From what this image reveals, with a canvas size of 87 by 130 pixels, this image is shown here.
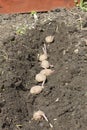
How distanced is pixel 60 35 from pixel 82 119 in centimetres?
87

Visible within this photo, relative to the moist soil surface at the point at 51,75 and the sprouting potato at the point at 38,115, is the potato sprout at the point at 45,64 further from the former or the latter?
the sprouting potato at the point at 38,115

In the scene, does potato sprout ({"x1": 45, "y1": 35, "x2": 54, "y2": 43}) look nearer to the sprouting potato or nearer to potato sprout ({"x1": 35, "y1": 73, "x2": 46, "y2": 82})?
potato sprout ({"x1": 35, "y1": 73, "x2": 46, "y2": 82})

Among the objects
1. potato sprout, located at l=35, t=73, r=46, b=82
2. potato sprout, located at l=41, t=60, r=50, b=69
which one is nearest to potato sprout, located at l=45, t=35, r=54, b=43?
potato sprout, located at l=41, t=60, r=50, b=69

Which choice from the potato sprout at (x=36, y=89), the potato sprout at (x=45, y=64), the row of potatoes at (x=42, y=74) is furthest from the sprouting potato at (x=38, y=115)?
the potato sprout at (x=45, y=64)

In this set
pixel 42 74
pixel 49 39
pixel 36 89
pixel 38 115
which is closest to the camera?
pixel 38 115

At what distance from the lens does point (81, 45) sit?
3.28 metres

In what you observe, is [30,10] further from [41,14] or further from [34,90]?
[34,90]

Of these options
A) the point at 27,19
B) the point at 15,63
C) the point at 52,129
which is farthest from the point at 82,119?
the point at 27,19

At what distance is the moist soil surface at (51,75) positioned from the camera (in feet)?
9.10

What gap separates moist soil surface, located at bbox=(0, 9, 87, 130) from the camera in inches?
109

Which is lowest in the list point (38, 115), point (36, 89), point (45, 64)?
point (38, 115)

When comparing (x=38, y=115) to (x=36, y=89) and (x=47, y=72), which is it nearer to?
(x=36, y=89)

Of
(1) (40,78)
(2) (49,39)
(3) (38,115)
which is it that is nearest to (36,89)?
(1) (40,78)

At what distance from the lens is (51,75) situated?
10.2ft
